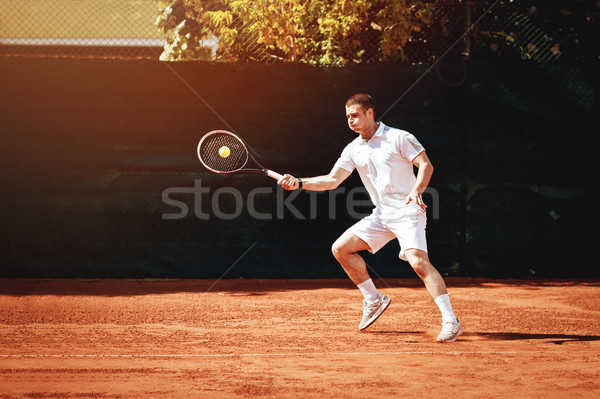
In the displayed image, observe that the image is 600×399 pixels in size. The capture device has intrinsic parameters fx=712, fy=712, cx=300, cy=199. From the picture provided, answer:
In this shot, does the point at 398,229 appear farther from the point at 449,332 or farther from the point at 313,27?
the point at 313,27

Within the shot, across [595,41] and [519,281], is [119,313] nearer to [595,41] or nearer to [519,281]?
[519,281]

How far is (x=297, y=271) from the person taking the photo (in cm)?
754

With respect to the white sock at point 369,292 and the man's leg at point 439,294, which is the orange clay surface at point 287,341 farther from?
the white sock at point 369,292

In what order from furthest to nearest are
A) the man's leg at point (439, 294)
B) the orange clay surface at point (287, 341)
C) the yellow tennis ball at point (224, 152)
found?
1. the yellow tennis ball at point (224, 152)
2. the man's leg at point (439, 294)
3. the orange clay surface at point (287, 341)

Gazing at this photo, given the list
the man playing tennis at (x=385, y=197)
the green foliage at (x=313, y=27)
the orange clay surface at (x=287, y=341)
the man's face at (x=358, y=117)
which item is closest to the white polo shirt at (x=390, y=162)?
the man playing tennis at (x=385, y=197)

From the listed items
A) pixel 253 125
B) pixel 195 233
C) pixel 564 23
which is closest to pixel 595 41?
pixel 564 23

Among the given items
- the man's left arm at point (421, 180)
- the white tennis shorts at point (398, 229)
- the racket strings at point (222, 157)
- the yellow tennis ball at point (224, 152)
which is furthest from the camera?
the racket strings at point (222, 157)

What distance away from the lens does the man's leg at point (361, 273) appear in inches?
213

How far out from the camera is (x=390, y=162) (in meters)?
5.25

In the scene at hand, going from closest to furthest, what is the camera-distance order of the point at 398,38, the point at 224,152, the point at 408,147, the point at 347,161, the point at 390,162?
the point at 408,147 → the point at 390,162 → the point at 347,161 → the point at 224,152 → the point at 398,38

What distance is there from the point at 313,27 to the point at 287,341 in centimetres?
477

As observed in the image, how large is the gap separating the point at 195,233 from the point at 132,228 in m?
0.65

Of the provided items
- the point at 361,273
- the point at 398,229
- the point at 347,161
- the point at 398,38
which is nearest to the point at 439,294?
the point at 398,229

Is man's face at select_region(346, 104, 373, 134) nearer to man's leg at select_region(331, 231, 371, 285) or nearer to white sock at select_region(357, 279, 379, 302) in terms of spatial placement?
man's leg at select_region(331, 231, 371, 285)
